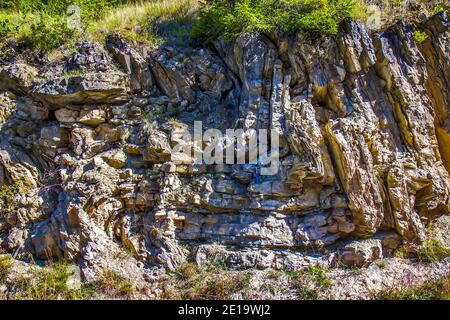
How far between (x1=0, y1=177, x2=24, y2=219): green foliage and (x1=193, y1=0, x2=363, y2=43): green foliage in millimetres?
4571

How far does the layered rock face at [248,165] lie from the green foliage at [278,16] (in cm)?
20

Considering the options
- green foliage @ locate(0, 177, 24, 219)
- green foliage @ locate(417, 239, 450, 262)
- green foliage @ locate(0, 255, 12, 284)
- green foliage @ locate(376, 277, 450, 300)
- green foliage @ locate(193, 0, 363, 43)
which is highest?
green foliage @ locate(193, 0, 363, 43)

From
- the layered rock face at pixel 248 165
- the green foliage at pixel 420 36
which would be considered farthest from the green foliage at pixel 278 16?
the green foliage at pixel 420 36

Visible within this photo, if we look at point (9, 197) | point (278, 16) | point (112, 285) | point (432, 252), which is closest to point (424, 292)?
point (432, 252)

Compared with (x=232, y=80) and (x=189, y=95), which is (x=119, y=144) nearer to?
(x=189, y=95)

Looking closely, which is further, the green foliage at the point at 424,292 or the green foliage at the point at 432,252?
the green foliage at the point at 432,252

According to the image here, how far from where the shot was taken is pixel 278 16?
22.2 ft

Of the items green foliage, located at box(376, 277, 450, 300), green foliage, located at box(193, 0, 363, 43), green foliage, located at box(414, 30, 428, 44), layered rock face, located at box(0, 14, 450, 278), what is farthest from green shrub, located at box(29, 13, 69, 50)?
green foliage, located at box(376, 277, 450, 300)

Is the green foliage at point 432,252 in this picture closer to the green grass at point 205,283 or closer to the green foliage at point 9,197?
the green grass at point 205,283

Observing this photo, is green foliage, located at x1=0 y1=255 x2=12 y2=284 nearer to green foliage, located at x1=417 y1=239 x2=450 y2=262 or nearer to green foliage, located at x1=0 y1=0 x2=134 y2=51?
green foliage, located at x1=0 y1=0 x2=134 y2=51

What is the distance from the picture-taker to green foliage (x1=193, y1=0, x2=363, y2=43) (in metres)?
6.43

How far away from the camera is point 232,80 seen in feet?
23.6

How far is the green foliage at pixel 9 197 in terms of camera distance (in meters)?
6.61

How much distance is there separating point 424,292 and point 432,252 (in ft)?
2.44
